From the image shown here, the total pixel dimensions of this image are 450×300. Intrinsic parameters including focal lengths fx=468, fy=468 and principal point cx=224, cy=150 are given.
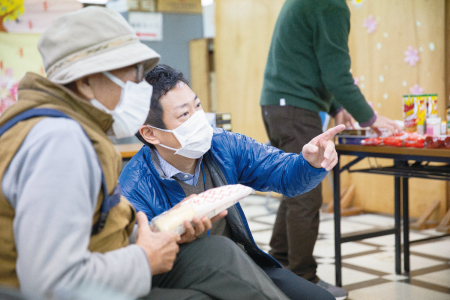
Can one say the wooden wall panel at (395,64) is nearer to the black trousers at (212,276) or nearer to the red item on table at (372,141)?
the red item on table at (372,141)

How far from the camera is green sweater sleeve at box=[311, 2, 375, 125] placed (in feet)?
8.39

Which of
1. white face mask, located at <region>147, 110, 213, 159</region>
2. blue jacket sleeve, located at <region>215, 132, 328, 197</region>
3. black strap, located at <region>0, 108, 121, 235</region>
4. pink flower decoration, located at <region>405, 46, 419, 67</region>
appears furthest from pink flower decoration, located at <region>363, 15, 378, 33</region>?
black strap, located at <region>0, 108, 121, 235</region>

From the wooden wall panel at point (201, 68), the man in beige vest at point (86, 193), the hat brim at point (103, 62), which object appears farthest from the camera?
the wooden wall panel at point (201, 68)

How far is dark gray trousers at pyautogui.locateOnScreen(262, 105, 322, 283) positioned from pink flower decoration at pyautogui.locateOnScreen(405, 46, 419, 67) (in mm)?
1894

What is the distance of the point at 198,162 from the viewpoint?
5.48 feet

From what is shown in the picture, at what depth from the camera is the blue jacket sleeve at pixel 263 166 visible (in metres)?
1.63

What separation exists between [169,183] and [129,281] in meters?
0.66

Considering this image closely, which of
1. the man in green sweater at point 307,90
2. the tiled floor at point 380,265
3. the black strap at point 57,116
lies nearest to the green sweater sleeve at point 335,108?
the man in green sweater at point 307,90

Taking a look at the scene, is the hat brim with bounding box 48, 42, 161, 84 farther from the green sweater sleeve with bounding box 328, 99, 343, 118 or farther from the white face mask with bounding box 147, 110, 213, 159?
the green sweater sleeve with bounding box 328, 99, 343, 118

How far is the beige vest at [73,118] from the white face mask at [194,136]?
614mm

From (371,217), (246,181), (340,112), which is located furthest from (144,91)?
(371,217)

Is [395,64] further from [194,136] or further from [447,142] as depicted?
[194,136]

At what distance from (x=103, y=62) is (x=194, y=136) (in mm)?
688

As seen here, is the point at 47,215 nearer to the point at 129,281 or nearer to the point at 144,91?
the point at 129,281
